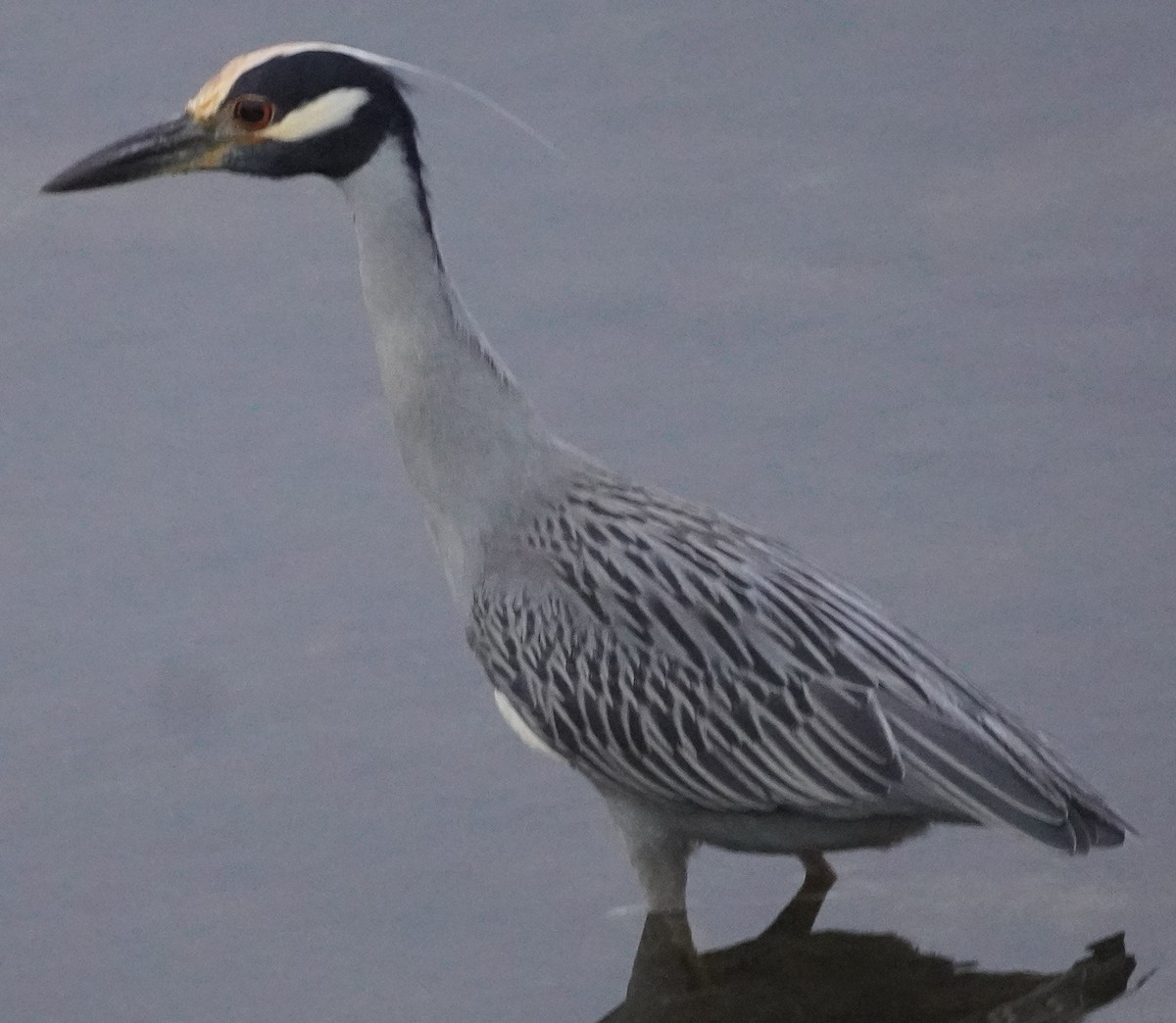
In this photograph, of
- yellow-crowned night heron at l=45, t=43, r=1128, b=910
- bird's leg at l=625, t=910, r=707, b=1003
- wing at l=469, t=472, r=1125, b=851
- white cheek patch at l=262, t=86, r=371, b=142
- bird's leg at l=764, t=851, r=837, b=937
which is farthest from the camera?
bird's leg at l=764, t=851, r=837, b=937

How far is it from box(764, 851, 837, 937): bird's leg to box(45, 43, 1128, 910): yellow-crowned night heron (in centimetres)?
23

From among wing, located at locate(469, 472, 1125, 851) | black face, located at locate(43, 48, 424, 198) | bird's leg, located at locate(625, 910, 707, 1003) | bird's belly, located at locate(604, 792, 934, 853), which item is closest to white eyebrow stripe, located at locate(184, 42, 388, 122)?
black face, located at locate(43, 48, 424, 198)

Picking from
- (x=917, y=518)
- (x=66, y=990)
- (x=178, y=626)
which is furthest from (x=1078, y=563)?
(x=66, y=990)

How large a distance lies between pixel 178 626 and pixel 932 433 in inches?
93.0

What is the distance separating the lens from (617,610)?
6.70 metres


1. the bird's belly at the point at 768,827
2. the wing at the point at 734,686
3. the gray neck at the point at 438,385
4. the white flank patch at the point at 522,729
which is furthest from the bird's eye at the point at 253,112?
the bird's belly at the point at 768,827

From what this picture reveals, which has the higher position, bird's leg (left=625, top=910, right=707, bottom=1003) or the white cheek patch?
the white cheek patch

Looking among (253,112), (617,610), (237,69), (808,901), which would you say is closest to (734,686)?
(617,610)

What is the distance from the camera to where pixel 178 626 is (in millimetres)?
8039

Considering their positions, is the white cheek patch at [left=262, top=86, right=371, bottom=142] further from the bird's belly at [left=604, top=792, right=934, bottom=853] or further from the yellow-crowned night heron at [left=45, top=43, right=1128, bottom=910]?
the bird's belly at [left=604, top=792, right=934, bottom=853]

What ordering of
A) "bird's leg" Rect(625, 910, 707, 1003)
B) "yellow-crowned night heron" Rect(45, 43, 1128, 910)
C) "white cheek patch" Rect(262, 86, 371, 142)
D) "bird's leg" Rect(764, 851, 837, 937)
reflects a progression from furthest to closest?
"bird's leg" Rect(764, 851, 837, 937) → "bird's leg" Rect(625, 910, 707, 1003) → "white cheek patch" Rect(262, 86, 371, 142) → "yellow-crowned night heron" Rect(45, 43, 1128, 910)

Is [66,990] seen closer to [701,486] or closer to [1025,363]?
[701,486]

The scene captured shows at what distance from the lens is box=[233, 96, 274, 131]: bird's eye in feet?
22.2

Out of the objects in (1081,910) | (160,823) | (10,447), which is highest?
(10,447)
